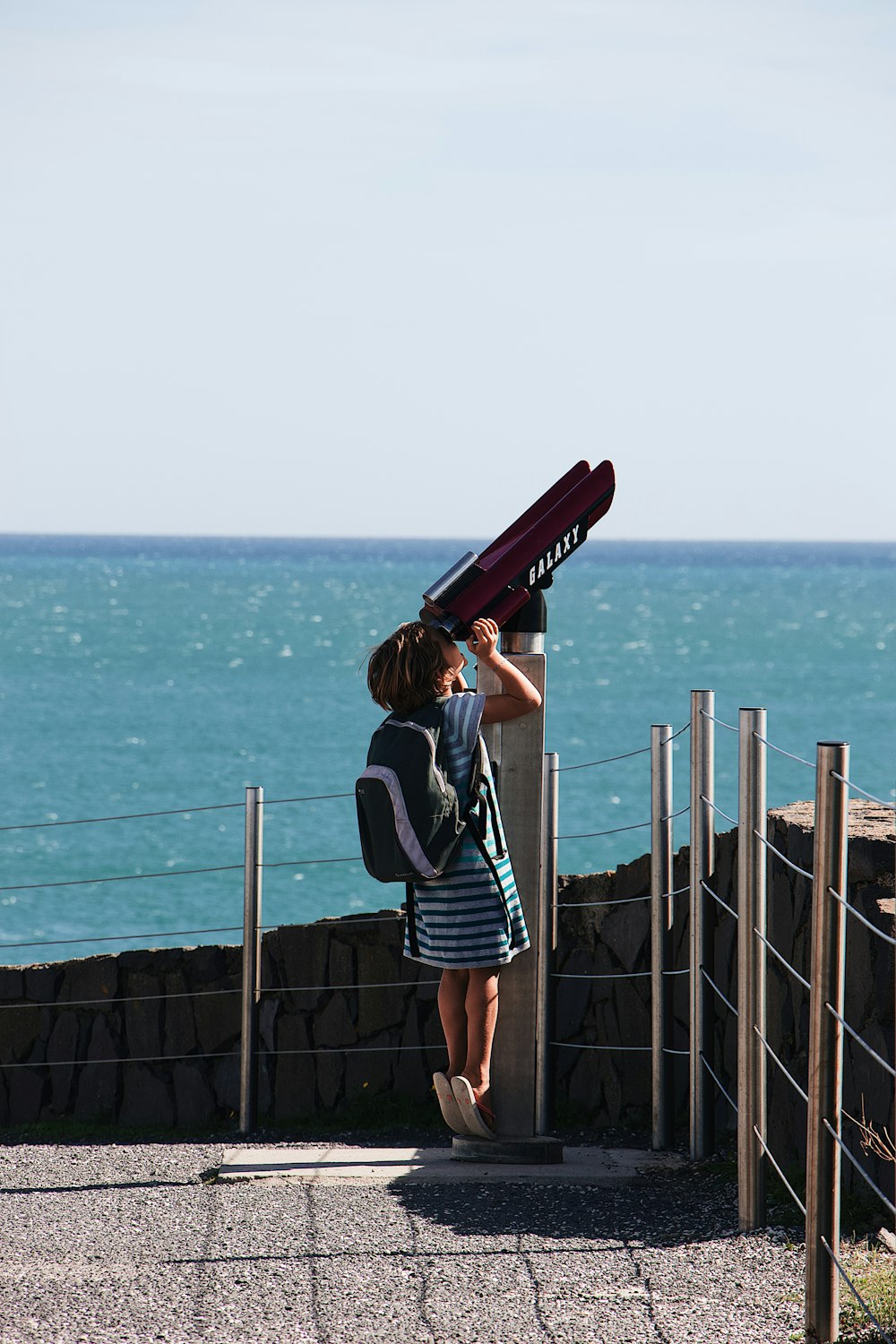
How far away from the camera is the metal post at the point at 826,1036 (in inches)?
111

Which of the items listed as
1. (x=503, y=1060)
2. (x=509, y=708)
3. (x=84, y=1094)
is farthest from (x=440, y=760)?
(x=84, y=1094)

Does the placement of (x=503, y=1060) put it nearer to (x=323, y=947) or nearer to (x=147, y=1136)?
(x=323, y=947)

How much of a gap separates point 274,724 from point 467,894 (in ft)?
148

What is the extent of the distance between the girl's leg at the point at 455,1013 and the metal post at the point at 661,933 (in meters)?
0.67

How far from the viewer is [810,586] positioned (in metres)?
134

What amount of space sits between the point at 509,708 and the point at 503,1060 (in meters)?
1.11

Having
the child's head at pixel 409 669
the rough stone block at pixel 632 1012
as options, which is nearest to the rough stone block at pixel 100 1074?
the rough stone block at pixel 632 1012

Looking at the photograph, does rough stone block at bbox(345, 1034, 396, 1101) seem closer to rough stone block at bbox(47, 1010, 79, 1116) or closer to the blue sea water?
the blue sea water

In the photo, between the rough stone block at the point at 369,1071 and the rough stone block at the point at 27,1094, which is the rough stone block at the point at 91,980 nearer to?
the rough stone block at the point at 27,1094

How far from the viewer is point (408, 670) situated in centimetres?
435

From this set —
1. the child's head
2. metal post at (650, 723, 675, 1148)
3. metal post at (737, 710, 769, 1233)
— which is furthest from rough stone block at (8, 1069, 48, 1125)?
metal post at (737, 710, 769, 1233)

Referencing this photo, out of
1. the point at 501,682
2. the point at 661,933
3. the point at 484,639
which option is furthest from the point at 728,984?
the point at 484,639

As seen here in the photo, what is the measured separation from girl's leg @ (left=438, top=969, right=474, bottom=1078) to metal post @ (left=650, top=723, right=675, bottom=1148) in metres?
0.67

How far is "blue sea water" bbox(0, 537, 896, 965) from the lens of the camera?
27.8 m
